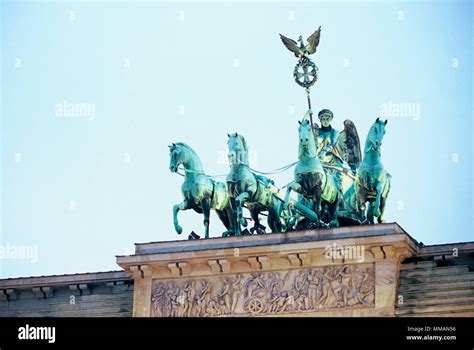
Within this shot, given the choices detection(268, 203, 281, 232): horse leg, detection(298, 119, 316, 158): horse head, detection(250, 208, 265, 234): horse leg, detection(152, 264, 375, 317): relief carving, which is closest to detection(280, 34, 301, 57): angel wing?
detection(298, 119, 316, 158): horse head

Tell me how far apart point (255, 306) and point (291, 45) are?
7260 mm

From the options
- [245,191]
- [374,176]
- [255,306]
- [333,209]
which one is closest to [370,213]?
[374,176]

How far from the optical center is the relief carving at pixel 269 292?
28156 millimetres

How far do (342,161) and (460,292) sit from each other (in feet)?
20.6

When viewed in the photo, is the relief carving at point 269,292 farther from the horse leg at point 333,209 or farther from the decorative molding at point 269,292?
the horse leg at point 333,209

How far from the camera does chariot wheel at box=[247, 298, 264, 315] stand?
94.6 ft

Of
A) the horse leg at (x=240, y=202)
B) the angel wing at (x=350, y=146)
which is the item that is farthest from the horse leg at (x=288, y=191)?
the angel wing at (x=350, y=146)

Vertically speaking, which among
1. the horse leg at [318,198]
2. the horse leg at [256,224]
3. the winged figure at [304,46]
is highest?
the winged figure at [304,46]

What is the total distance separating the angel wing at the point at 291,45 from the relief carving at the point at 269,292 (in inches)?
251

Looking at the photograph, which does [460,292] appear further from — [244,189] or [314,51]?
[314,51]

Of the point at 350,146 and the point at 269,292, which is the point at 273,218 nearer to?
the point at 269,292

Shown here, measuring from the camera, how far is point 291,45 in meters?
32.8

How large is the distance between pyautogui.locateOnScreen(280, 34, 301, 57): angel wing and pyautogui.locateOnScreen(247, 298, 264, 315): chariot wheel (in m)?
6.93

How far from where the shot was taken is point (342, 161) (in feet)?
107
